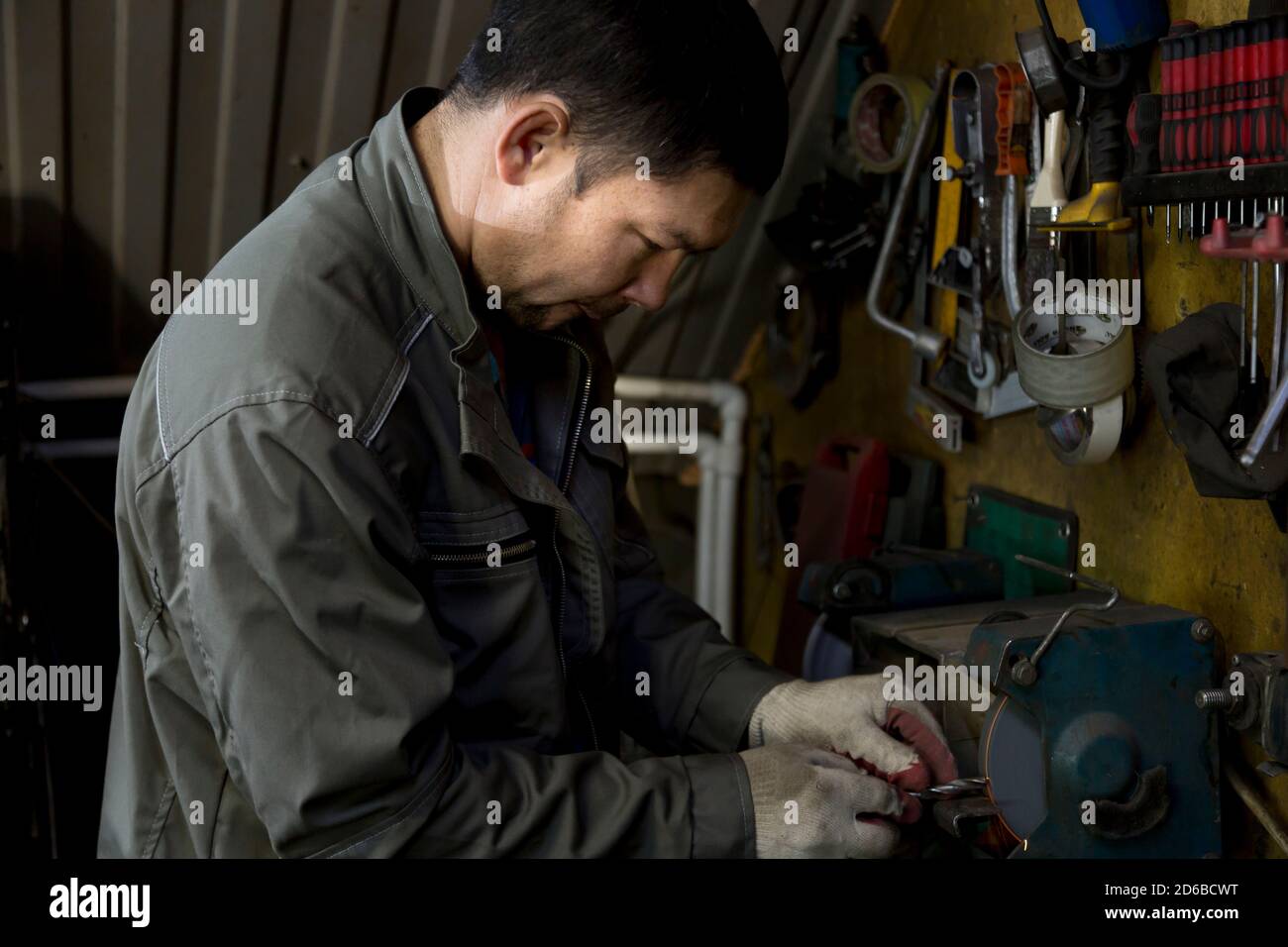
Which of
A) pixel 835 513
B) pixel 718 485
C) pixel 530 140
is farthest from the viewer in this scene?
pixel 718 485

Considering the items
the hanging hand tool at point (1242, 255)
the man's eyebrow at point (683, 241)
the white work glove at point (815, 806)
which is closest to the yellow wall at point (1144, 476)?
the hanging hand tool at point (1242, 255)

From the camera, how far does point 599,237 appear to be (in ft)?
3.86

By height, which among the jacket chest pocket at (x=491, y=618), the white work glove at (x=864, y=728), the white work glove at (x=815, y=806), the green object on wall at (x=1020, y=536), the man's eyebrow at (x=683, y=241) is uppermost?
the man's eyebrow at (x=683, y=241)

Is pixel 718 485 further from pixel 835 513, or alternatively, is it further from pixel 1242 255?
pixel 1242 255

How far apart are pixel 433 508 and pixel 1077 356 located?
2.18 ft

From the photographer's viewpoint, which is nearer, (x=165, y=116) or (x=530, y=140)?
(x=530, y=140)

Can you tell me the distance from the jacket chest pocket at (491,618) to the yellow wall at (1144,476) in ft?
2.16

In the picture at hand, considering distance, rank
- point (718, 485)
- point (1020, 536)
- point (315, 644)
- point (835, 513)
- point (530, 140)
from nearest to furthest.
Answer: point (315, 644) < point (530, 140) < point (1020, 536) < point (835, 513) < point (718, 485)

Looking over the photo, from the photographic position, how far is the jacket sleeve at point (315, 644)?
1005 mm

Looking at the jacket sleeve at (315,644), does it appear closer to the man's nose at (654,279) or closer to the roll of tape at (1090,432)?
the man's nose at (654,279)

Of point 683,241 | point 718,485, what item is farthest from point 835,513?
point 683,241

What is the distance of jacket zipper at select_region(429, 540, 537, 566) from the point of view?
1.16 meters
